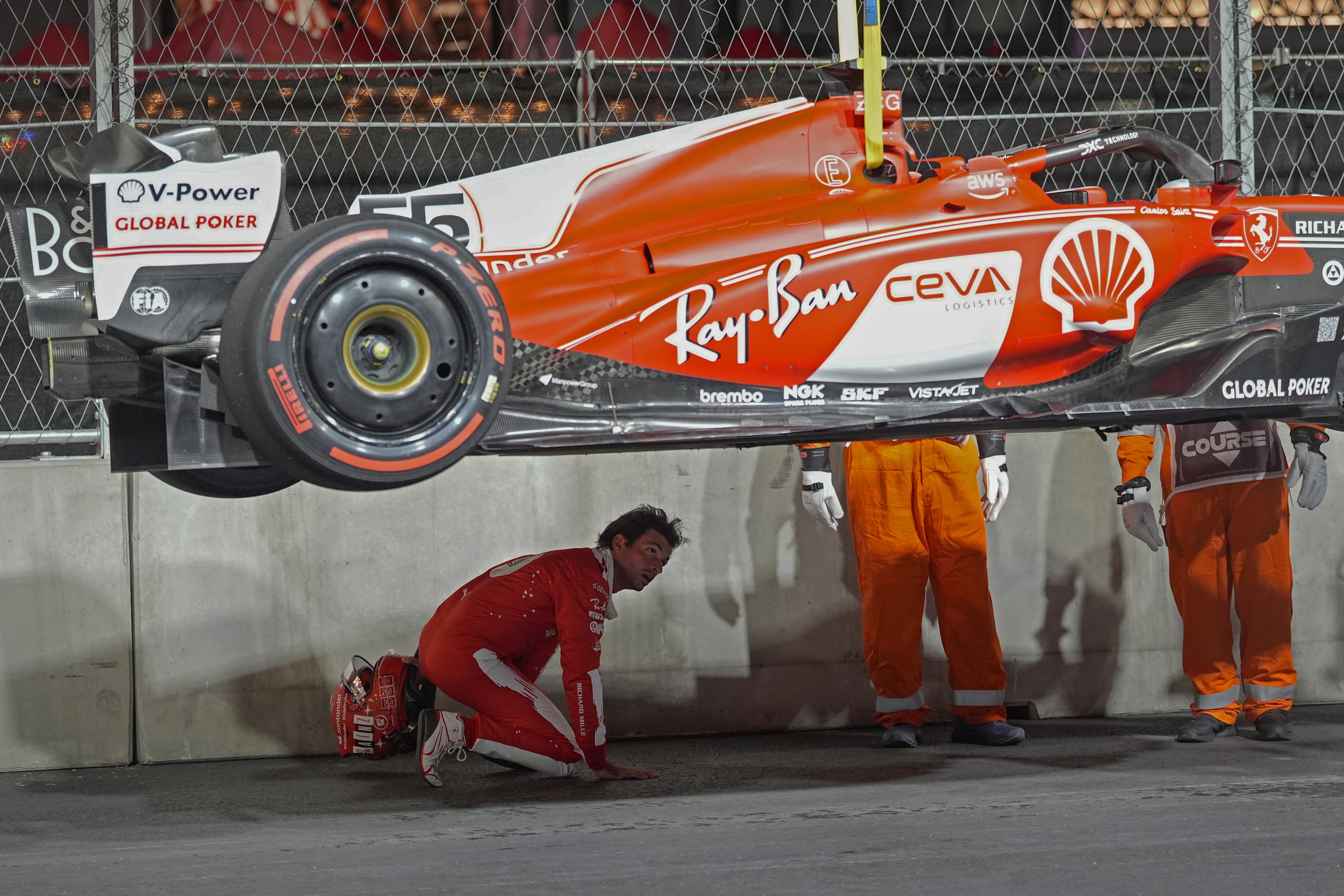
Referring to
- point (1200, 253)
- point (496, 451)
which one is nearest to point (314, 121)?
point (496, 451)

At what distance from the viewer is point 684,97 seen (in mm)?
6867

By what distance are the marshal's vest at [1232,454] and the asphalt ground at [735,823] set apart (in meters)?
1.03

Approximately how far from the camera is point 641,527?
5043 mm

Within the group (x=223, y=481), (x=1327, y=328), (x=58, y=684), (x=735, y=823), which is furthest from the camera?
(x=58, y=684)

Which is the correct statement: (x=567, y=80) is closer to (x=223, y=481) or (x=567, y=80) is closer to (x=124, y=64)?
(x=124, y=64)

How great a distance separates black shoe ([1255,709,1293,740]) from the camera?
523 centimetres

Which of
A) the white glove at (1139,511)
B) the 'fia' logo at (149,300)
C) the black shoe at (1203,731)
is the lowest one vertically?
the black shoe at (1203,731)

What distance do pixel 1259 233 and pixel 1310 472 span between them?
5.58 ft

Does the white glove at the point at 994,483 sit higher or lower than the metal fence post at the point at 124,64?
lower


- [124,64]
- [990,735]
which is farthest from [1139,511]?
[124,64]

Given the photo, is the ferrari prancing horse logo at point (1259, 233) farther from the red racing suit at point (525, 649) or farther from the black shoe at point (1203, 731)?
the red racing suit at point (525, 649)

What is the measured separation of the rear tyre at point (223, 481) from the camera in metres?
4.32

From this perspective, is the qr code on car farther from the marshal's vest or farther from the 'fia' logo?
the 'fia' logo

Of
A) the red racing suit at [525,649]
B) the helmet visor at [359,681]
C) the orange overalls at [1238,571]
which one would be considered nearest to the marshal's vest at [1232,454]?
the orange overalls at [1238,571]
